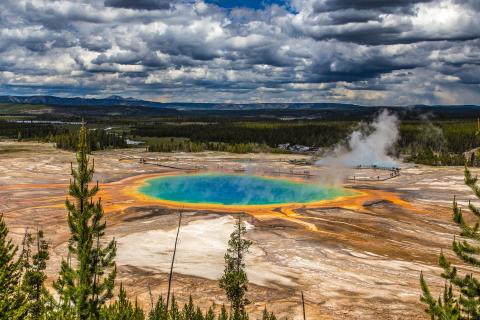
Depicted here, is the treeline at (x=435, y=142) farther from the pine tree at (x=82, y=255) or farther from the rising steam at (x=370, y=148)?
the pine tree at (x=82, y=255)

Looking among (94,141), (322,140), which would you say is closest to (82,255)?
(94,141)

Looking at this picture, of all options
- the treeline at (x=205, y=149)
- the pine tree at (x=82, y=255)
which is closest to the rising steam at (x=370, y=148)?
the treeline at (x=205, y=149)

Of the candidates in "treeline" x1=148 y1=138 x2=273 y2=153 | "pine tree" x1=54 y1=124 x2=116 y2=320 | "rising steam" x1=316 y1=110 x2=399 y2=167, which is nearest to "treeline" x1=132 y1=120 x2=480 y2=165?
"treeline" x1=148 y1=138 x2=273 y2=153

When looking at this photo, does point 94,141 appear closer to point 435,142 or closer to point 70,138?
point 70,138

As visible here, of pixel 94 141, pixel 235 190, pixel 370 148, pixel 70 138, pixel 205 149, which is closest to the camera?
pixel 235 190

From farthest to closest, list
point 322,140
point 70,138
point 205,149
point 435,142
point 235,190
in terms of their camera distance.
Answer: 1. point 322,140
2. point 435,142
3. point 205,149
4. point 70,138
5. point 235,190

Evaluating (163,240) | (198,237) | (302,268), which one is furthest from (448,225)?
(163,240)
